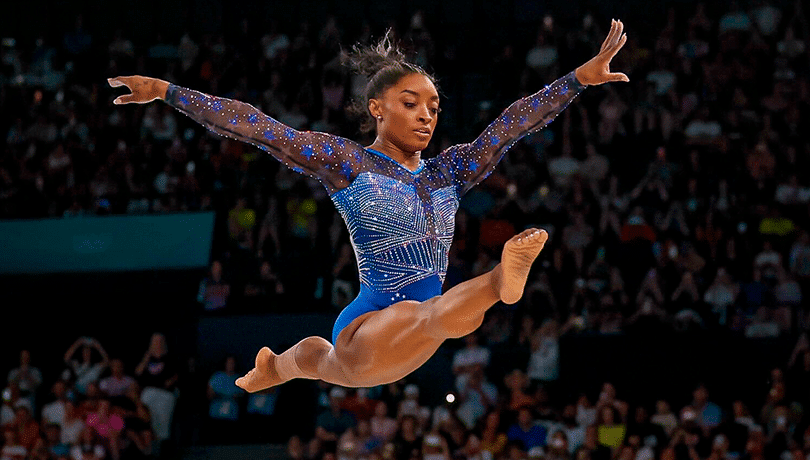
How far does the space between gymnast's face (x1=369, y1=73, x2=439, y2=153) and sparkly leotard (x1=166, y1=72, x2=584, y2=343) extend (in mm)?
132

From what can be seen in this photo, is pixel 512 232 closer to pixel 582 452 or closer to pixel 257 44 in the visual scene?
pixel 582 452

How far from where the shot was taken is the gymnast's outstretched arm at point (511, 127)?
5152 mm

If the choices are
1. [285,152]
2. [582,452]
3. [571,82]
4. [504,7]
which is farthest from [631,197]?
[285,152]

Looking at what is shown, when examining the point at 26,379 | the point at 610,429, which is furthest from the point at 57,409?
the point at 610,429

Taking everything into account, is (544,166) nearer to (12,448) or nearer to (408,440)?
(408,440)

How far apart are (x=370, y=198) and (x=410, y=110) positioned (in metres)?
0.44

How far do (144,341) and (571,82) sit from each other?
332 inches

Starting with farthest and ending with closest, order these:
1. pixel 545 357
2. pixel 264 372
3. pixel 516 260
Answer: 1. pixel 545 357
2. pixel 264 372
3. pixel 516 260

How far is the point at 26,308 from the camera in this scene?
12.7 meters

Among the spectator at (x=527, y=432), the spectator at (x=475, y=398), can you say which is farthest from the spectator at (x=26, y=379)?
the spectator at (x=527, y=432)

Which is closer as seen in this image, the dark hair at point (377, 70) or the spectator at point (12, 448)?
the dark hair at point (377, 70)

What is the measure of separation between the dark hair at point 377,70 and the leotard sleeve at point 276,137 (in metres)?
0.32

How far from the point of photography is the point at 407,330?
436 centimetres

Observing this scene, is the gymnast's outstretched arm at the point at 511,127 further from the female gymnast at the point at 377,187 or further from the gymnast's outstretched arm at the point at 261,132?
the gymnast's outstretched arm at the point at 261,132
